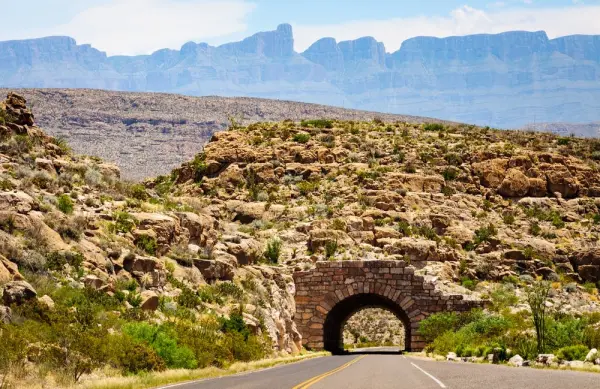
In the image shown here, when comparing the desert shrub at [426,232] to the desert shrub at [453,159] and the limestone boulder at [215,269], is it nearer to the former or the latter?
the desert shrub at [453,159]

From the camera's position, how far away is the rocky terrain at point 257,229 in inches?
965

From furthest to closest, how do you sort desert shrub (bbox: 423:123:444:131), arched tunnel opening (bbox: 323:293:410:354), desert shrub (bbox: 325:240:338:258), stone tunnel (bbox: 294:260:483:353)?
desert shrub (bbox: 423:123:444:131) < arched tunnel opening (bbox: 323:293:410:354) < desert shrub (bbox: 325:240:338:258) < stone tunnel (bbox: 294:260:483:353)

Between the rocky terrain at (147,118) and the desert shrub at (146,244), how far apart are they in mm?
82068

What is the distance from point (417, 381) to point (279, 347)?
1863 cm

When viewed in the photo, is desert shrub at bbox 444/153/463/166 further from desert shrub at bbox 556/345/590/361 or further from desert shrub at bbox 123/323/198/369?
desert shrub at bbox 123/323/198/369

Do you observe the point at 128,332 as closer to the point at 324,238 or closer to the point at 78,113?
the point at 324,238

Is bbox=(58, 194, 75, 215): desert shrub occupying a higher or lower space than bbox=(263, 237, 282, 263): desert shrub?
higher

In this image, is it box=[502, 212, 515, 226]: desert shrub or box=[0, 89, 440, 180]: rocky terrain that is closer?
box=[502, 212, 515, 226]: desert shrub

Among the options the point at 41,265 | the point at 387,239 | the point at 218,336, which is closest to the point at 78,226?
the point at 41,265

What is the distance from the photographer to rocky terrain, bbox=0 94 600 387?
2452 cm

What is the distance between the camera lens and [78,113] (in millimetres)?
137250

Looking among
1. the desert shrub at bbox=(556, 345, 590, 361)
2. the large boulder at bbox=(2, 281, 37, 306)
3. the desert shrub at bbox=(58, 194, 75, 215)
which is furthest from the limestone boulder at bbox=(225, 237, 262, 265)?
the large boulder at bbox=(2, 281, 37, 306)

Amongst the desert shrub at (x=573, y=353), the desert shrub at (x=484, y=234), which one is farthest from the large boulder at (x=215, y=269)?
the desert shrub at (x=484, y=234)

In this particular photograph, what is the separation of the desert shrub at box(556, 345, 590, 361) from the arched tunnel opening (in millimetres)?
20570
